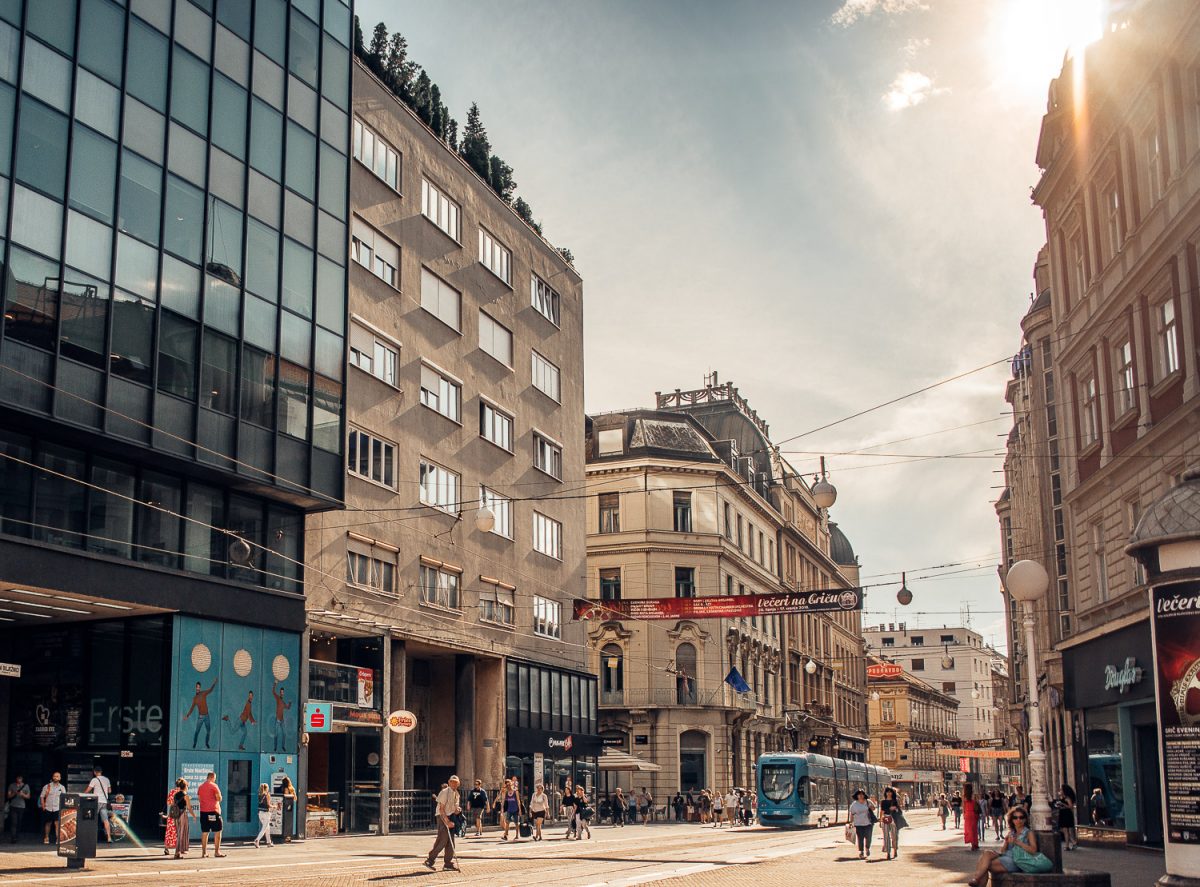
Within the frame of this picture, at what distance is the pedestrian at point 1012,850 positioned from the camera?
51.0 feet

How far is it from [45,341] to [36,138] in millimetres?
4195

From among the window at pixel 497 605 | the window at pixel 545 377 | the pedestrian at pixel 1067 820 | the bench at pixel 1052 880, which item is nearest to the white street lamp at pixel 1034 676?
the bench at pixel 1052 880

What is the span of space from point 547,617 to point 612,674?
20.2m

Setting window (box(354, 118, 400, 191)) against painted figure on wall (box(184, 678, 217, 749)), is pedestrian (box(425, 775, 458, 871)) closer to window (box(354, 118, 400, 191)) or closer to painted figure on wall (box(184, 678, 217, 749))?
painted figure on wall (box(184, 678, 217, 749))

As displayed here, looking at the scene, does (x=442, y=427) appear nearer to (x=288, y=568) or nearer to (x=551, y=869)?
(x=288, y=568)

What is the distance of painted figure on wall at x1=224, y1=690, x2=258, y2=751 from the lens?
32.2 m

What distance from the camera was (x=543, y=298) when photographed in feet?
182

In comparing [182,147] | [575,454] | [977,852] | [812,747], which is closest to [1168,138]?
[977,852]

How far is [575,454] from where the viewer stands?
186ft

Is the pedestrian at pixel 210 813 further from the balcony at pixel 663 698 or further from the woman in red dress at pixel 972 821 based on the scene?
the balcony at pixel 663 698

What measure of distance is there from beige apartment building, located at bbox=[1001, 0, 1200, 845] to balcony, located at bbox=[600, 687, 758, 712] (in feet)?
110

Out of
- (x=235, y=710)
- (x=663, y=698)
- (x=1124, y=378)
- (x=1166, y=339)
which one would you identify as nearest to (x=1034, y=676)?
(x=1166, y=339)

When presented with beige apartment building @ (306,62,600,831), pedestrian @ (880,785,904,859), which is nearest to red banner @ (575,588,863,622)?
beige apartment building @ (306,62,600,831)

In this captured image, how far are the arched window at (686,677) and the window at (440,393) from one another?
29.7 m
